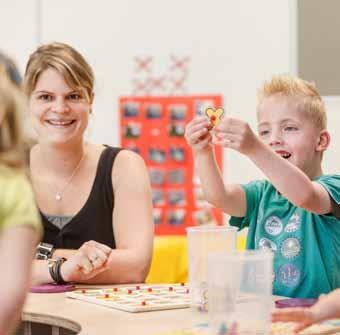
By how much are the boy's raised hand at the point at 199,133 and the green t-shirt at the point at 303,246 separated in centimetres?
26

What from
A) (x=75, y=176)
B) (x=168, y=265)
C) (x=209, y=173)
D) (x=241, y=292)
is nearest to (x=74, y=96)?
(x=75, y=176)

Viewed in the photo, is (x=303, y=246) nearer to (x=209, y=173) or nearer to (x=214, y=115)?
(x=209, y=173)

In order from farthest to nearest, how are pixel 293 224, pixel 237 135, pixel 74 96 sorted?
pixel 74 96 < pixel 293 224 < pixel 237 135

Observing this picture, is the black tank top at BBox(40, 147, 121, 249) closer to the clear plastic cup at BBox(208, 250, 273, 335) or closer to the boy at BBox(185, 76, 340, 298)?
the boy at BBox(185, 76, 340, 298)

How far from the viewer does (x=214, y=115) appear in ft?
6.11

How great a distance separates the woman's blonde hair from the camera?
2342 mm

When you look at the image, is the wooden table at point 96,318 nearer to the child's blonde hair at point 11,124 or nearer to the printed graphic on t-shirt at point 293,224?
the printed graphic on t-shirt at point 293,224

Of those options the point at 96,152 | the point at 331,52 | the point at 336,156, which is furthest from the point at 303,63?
the point at 96,152

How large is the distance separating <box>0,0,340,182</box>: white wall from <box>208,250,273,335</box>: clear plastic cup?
7.99 ft

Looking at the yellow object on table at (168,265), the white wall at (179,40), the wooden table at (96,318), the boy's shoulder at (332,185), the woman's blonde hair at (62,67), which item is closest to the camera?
the wooden table at (96,318)

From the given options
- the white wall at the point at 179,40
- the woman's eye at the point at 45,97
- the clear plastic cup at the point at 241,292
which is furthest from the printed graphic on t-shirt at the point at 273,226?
the white wall at the point at 179,40

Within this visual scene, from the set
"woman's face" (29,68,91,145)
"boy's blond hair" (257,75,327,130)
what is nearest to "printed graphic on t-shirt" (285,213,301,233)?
"boy's blond hair" (257,75,327,130)

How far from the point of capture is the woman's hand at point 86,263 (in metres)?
2.09

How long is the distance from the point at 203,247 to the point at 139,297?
0.83ft
